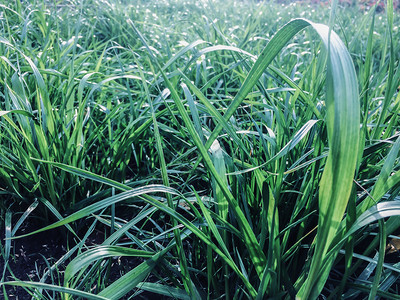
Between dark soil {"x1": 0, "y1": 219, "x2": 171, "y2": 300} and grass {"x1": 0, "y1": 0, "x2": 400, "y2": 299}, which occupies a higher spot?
grass {"x1": 0, "y1": 0, "x2": 400, "y2": 299}

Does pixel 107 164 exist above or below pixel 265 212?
below

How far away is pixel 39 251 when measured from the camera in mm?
805

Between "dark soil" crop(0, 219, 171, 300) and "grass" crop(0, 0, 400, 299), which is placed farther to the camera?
"dark soil" crop(0, 219, 171, 300)

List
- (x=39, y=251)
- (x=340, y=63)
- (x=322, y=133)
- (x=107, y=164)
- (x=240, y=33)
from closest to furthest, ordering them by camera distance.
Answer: (x=340, y=63) → (x=322, y=133) → (x=39, y=251) → (x=107, y=164) → (x=240, y=33)

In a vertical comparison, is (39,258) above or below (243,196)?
below

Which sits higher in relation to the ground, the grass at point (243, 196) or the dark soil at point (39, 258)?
the grass at point (243, 196)

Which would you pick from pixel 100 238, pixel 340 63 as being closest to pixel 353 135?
pixel 340 63

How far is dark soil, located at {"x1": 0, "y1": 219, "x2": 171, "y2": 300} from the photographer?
2.36ft

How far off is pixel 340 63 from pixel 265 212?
28 centimetres

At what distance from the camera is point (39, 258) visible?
79cm

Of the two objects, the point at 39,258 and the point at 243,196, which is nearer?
the point at 243,196

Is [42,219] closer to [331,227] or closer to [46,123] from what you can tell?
[46,123]

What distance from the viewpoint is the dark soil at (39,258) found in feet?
2.36

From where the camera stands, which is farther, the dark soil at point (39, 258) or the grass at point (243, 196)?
the dark soil at point (39, 258)
